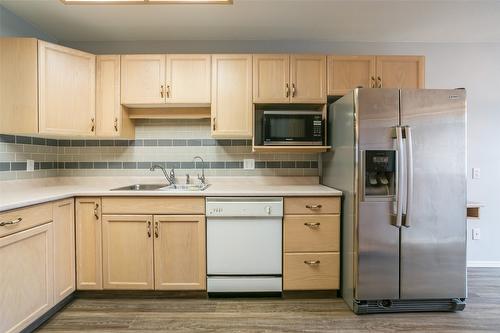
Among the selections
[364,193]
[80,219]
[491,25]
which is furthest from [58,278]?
[491,25]

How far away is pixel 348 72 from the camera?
8.62 ft

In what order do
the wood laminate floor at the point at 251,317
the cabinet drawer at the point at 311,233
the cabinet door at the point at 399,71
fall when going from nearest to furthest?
the wood laminate floor at the point at 251,317, the cabinet drawer at the point at 311,233, the cabinet door at the point at 399,71

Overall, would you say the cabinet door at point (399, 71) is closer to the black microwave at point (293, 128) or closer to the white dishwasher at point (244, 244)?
the black microwave at point (293, 128)

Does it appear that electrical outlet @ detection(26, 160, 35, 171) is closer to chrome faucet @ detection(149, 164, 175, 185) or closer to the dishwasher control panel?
chrome faucet @ detection(149, 164, 175, 185)

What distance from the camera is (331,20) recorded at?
2.56 metres

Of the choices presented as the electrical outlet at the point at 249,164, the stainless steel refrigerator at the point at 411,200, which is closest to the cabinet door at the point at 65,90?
the electrical outlet at the point at 249,164

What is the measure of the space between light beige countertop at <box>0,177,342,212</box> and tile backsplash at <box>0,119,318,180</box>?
7cm

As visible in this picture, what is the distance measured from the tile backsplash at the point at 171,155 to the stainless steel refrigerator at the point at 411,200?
95 centimetres

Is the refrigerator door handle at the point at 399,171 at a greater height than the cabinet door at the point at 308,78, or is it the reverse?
the cabinet door at the point at 308,78

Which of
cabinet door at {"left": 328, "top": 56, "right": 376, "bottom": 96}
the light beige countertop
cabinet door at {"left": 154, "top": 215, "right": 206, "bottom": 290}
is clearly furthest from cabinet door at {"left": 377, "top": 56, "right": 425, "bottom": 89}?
cabinet door at {"left": 154, "top": 215, "right": 206, "bottom": 290}

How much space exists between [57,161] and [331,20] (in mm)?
3104

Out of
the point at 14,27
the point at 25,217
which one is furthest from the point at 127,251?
the point at 14,27

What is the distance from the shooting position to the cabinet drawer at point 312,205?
231 cm

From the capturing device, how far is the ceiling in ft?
7.60
